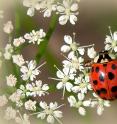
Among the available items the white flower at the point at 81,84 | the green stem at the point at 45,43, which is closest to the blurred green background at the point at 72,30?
the green stem at the point at 45,43

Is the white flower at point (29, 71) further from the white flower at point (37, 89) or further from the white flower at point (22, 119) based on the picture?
the white flower at point (22, 119)

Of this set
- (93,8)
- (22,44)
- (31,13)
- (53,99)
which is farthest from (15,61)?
Answer: (93,8)

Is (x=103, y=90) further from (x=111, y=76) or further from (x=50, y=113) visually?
(x=50, y=113)

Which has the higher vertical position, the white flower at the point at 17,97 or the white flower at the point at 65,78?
the white flower at the point at 65,78

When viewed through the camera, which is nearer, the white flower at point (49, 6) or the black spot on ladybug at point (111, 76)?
the black spot on ladybug at point (111, 76)

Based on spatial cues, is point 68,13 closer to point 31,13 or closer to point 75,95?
point 31,13

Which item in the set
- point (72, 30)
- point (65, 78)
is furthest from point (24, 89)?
point (72, 30)
